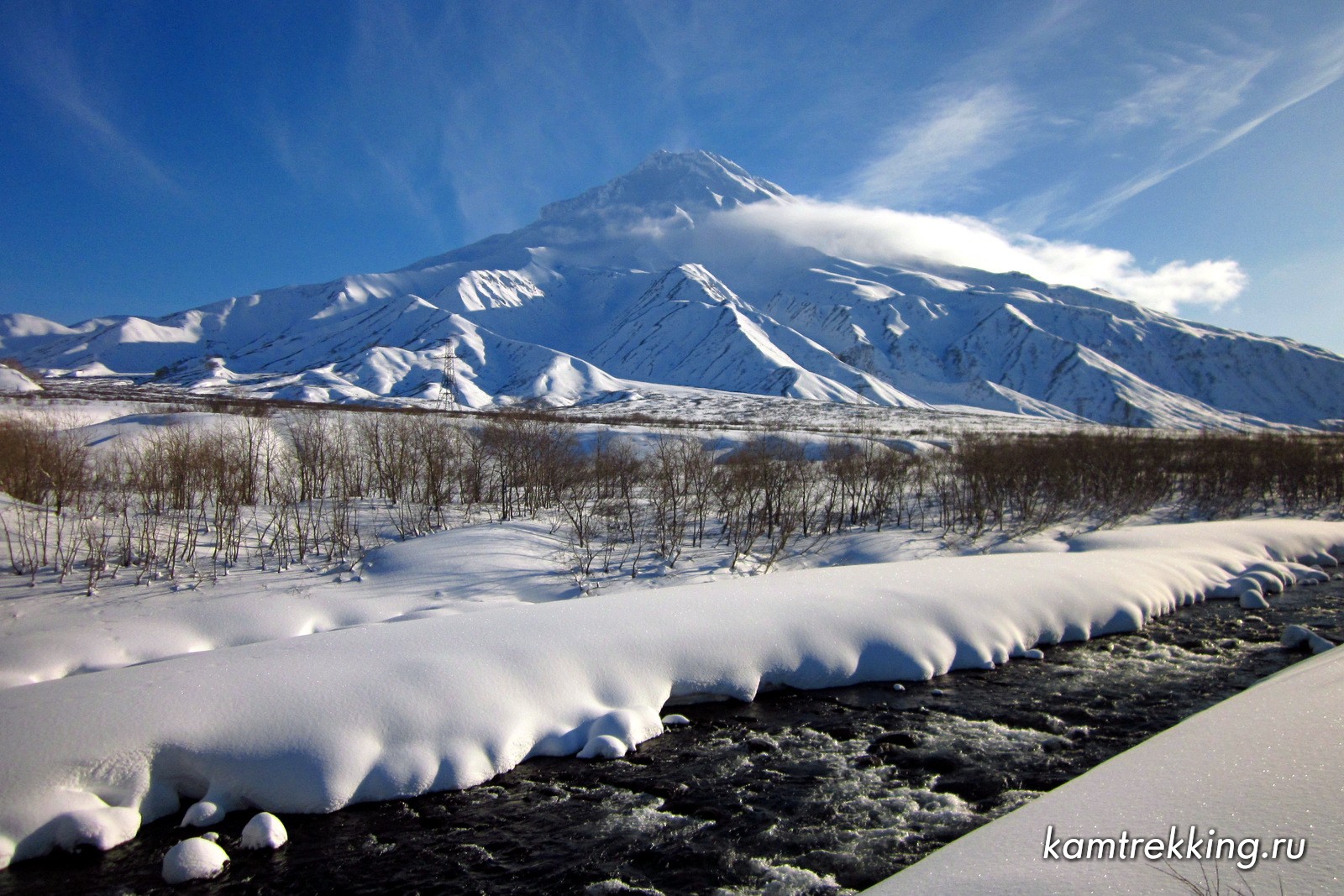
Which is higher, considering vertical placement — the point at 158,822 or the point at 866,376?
the point at 866,376

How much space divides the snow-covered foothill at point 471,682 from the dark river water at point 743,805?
274 mm

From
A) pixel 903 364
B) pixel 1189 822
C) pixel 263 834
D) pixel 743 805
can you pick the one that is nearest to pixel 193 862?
pixel 263 834

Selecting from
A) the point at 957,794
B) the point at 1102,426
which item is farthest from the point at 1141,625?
the point at 1102,426

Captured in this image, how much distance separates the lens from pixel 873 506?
19.7 meters

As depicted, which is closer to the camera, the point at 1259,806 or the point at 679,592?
the point at 1259,806

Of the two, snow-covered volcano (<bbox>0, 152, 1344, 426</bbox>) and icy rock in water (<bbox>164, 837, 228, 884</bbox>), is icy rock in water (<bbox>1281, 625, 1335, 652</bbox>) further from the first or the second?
snow-covered volcano (<bbox>0, 152, 1344, 426</bbox>)

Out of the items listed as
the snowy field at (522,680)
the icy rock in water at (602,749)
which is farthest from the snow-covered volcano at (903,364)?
the icy rock in water at (602,749)

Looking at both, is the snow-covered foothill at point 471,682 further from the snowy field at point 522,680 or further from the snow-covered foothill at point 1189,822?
the snow-covered foothill at point 1189,822

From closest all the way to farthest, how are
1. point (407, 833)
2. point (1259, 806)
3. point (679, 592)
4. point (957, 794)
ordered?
point (1259, 806) < point (407, 833) < point (957, 794) < point (679, 592)

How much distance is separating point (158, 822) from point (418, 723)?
6.85ft

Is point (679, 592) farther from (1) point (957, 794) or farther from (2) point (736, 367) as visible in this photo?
(2) point (736, 367)

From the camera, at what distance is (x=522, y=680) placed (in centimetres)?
694

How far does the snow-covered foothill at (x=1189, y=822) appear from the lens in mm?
3418

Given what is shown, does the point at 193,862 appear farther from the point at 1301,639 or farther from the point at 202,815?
the point at 1301,639
